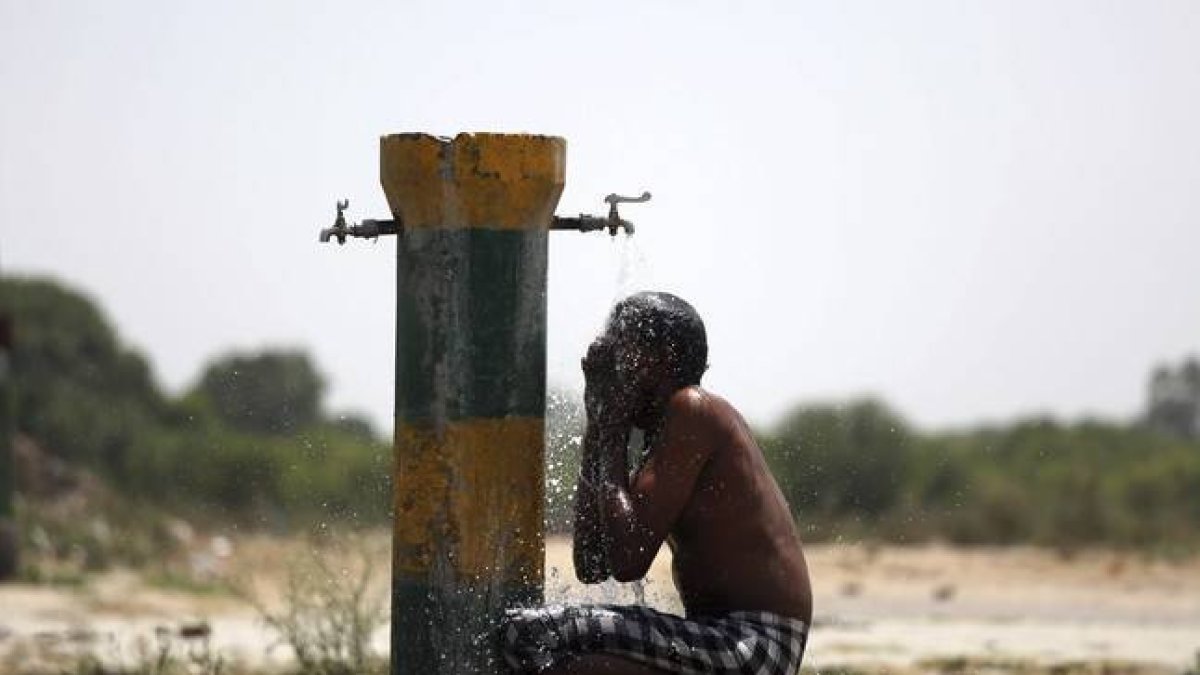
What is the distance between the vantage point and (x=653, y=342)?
22.4ft

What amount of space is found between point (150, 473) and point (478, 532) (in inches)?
954

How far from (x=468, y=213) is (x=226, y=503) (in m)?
21.5

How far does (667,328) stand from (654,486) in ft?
1.43

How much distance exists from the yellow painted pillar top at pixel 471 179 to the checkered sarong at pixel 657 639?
3.49ft

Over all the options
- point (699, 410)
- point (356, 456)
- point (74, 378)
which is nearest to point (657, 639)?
point (699, 410)

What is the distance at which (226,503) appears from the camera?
91.9 ft

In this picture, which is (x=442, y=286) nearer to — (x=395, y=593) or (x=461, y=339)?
(x=461, y=339)

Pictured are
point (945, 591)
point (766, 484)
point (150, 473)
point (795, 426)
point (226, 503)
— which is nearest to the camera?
point (766, 484)

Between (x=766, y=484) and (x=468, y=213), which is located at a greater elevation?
(x=468, y=213)

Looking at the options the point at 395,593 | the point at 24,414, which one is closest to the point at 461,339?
the point at 395,593

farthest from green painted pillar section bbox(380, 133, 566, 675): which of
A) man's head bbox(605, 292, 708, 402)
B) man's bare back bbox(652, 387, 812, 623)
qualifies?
man's bare back bbox(652, 387, 812, 623)

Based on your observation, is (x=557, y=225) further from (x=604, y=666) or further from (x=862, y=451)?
(x=862, y=451)

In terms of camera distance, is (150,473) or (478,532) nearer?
(478,532)

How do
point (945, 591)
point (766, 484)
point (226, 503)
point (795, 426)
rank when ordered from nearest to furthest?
1. point (766, 484)
2. point (945, 591)
3. point (795, 426)
4. point (226, 503)
